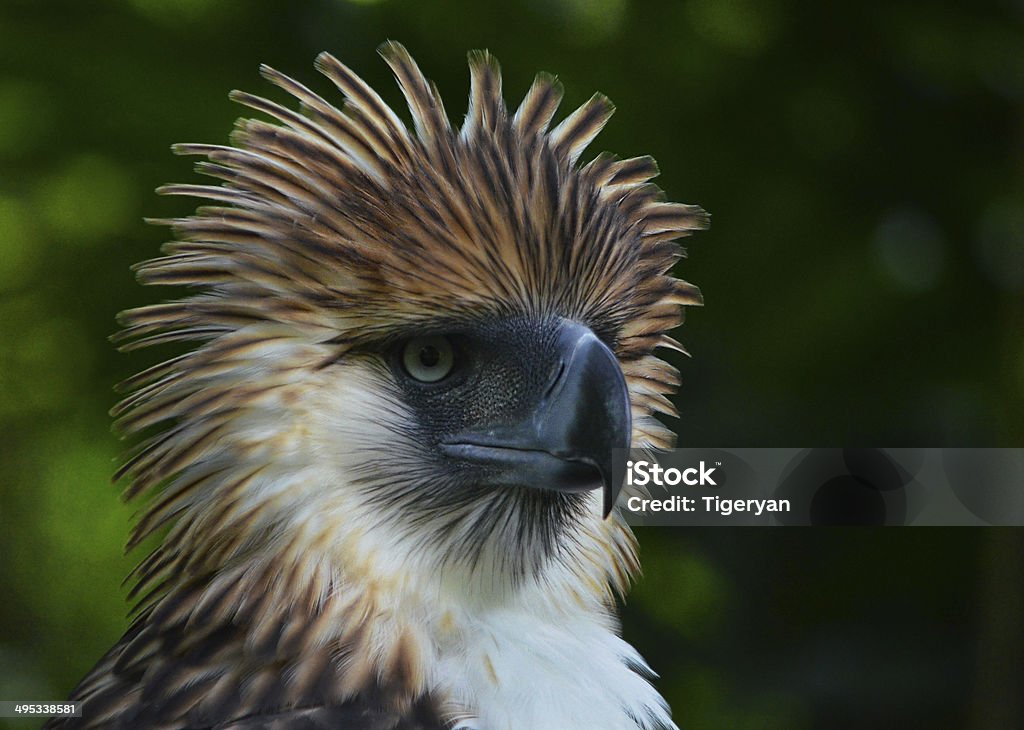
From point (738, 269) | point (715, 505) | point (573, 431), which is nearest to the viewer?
point (573, 431)

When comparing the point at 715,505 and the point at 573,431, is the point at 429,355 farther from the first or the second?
the point at 715,505

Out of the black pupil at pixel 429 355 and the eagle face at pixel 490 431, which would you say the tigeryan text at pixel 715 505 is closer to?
the eagle face at pixel 490 431

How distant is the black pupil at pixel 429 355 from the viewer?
1212 millimetres

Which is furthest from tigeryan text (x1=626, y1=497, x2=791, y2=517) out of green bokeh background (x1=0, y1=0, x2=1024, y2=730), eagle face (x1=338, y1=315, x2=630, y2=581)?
eagle face (x1=338, y1=315, x2=630, y2=581)

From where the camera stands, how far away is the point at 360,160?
1.20m

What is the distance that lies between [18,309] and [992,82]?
1.92m

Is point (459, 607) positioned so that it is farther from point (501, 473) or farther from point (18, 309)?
point (18, 309)

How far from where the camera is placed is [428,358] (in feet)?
3.98

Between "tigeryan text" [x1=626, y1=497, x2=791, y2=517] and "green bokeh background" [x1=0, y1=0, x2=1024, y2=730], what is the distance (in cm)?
15

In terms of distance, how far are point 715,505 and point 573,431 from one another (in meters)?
0.82

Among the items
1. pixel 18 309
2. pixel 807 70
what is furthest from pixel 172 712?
pixel 807 70

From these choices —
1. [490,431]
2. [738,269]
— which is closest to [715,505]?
[738,269]

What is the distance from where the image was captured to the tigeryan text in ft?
5.59

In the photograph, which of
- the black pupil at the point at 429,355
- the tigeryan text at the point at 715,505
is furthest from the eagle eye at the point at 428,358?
the tigeryan text at the point at 715,505
